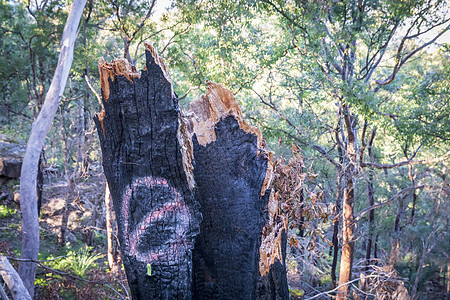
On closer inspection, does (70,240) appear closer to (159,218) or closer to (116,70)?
(159,218)

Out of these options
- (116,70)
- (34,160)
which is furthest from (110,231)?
(116,70)

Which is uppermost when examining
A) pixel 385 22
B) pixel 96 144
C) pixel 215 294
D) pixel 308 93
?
pixel 385 22

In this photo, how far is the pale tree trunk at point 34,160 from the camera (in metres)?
6.19

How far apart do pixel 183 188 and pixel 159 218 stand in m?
0.26

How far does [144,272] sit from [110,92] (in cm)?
125

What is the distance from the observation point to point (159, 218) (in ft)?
7.02

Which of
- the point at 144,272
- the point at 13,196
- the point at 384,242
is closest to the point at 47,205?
the point at 13,196

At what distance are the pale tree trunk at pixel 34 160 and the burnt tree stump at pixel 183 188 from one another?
499 centimetres

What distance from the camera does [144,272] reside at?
214cm

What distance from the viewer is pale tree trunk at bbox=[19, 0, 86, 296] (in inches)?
244

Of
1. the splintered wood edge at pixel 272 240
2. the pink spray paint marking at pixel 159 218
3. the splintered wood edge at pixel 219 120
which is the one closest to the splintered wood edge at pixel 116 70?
the splintered wood edge at pixel 219 120

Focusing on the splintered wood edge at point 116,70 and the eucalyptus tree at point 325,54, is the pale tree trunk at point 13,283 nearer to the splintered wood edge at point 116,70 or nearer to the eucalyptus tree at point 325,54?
the splintered wood edge at point 116,70

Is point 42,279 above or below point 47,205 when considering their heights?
below

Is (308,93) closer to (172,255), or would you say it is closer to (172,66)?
(172,66)
